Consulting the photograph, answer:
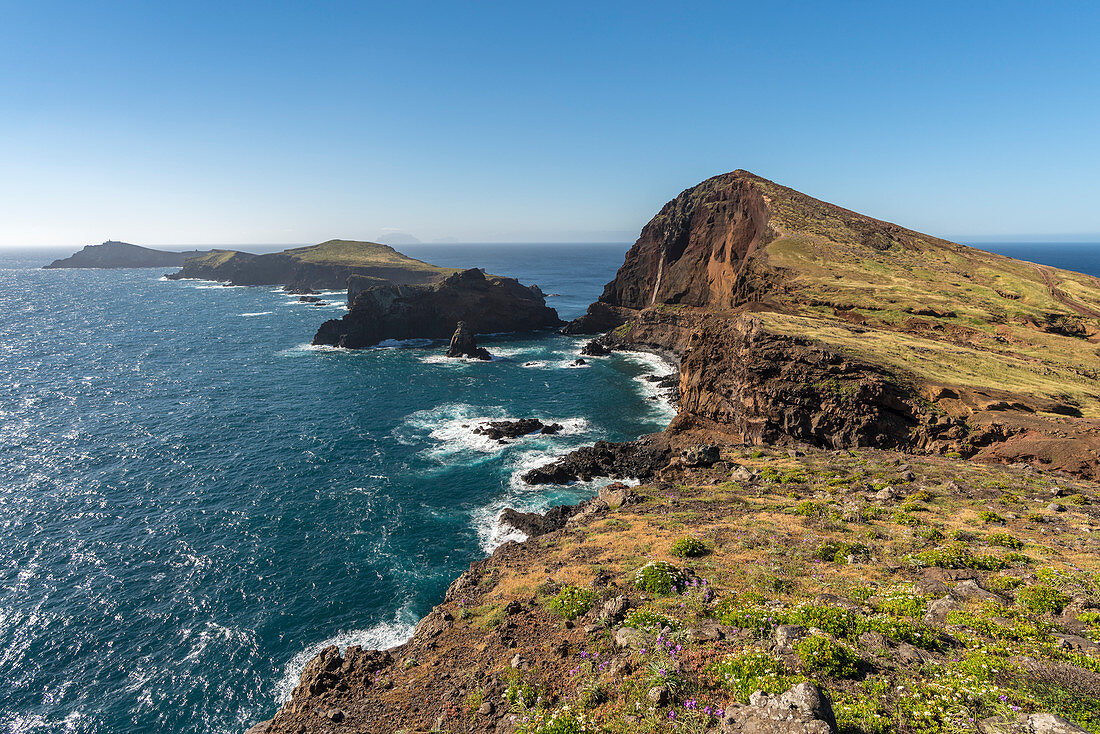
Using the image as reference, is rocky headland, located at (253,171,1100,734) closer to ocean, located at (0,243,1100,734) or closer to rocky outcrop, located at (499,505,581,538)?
rocky outcrop, located at (499,505,581,538)

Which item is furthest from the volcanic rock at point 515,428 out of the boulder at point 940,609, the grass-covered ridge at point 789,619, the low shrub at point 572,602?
the boulder at point 940,609

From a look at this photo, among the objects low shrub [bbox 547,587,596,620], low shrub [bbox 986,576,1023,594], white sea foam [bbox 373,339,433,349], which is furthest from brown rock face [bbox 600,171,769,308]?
low shrub [bbox 547,587,596,620]

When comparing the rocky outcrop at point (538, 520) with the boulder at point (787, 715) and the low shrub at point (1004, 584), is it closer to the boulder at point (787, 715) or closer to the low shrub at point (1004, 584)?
the low shrub at point (1004, 584)

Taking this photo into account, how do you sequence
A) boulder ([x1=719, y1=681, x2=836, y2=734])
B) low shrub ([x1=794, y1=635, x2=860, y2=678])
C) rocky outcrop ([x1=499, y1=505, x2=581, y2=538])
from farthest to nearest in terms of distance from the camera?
rocky outcrop ([x1=499, y1=505, x2=581, y2=538]), low shrub ([x1=794, y1=635, x2=860, y2=678]), boulder ([x1=719, y1=681, x2=836, y2=734])

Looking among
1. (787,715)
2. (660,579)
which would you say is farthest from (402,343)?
(787,715)

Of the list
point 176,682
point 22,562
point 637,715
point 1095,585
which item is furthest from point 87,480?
point 1095,585

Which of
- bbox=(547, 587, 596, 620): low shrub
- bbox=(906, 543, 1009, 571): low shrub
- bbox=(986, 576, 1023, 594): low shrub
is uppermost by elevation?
bbox=(986, 576, 1023, 594): low shrub

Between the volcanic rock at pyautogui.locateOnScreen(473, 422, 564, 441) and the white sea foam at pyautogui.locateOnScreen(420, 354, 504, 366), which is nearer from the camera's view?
the volcanic rock at pyautogui.locateOnScreen(473, 422, 564, 441)
